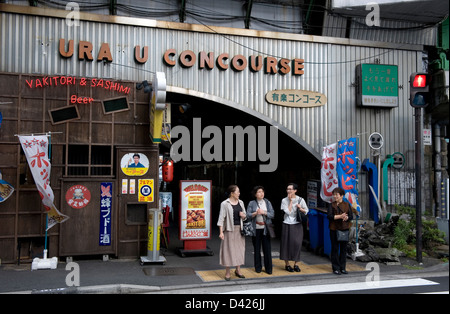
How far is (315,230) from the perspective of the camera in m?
11.3

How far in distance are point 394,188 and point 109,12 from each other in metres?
10.4

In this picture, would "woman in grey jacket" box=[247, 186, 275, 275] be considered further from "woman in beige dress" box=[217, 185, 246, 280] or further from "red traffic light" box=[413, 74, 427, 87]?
"red traffic light" box=[413, 74, 427, 87]

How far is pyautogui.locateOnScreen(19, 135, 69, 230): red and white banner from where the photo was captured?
9305 mm

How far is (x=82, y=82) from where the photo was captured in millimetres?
10453

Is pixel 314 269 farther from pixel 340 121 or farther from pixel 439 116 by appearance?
pixel 439 116

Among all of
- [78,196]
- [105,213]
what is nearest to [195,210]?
[105,213]

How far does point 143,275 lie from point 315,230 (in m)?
4.87

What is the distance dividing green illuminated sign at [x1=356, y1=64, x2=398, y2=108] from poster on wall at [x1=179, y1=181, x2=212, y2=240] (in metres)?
6.01

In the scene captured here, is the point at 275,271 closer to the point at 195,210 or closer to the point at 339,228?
the point at 339,228

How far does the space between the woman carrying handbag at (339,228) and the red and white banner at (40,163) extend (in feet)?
20.4

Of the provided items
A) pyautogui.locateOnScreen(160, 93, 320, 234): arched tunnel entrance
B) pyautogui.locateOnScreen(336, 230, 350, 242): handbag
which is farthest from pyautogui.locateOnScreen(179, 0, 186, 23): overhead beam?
pyautogui.locateOnScreen(336, 230, 350, 242): handbag

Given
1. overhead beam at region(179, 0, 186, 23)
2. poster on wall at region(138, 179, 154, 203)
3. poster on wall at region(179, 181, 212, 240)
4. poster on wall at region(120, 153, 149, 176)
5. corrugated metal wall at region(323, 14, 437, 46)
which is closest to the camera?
poster on wall at region(120, 153, 149, 176)

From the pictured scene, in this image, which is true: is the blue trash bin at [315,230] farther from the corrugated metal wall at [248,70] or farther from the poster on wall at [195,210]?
the poster on wall at [195,210]
